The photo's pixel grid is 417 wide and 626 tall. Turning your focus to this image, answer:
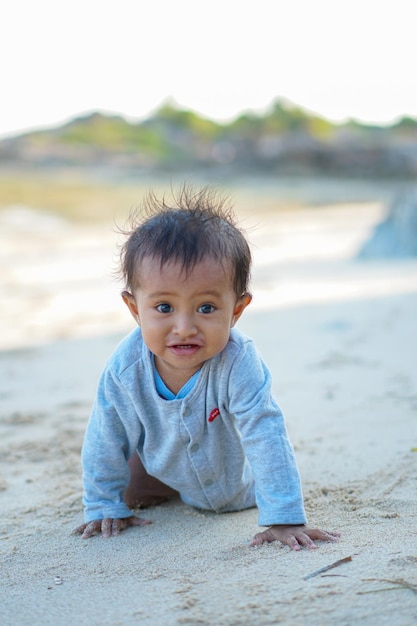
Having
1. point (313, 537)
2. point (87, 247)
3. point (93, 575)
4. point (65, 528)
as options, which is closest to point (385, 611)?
point (313, 537)

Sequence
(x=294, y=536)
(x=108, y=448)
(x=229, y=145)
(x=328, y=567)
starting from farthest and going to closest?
1. (x=229, y=145)
2. (x=108, y=448)
3. (x=294, y=536)
4. (x=328, y=567)

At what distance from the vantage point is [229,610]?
156 cm

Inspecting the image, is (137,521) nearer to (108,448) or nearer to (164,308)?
(108,448)

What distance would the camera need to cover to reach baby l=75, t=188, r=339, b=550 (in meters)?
1.99

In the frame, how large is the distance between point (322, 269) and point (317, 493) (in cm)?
445

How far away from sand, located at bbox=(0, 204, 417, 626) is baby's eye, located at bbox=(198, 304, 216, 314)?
58 centimetres

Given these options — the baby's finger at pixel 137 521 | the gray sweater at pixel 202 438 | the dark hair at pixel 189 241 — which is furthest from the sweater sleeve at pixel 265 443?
the baby's finger at pixel 137 521

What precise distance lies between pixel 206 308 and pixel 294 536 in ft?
1.96

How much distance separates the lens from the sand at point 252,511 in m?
1.62

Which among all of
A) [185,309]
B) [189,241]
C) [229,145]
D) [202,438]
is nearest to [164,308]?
[185,309]

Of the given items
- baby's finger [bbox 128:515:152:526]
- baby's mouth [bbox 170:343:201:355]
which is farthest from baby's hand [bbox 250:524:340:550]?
baby's mouth [bbox 170:343:201:355]

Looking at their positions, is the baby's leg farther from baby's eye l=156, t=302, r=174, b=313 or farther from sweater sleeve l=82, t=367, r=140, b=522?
baby's eye l=156, t=302, r=174, b=313

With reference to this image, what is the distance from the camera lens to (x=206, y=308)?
2010 mm

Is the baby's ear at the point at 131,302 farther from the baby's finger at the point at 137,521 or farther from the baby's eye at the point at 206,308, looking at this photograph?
the baby's finger at the point at 137,521
